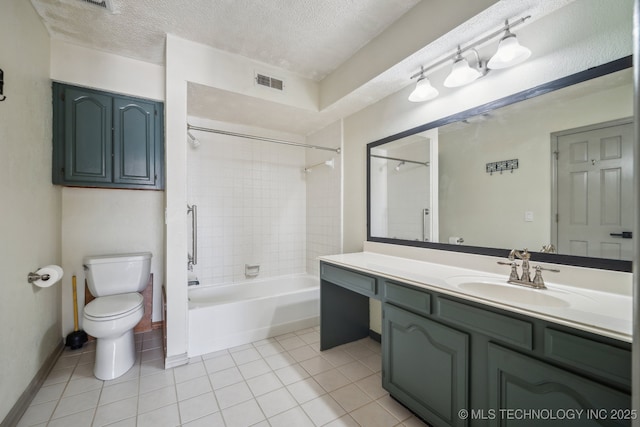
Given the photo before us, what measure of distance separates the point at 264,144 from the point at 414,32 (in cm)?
214

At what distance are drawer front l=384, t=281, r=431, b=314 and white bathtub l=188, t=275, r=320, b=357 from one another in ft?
4.27

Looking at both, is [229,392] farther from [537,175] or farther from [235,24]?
[235,24]

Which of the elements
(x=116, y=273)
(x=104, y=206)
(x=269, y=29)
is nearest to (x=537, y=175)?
(x=269, y=29)

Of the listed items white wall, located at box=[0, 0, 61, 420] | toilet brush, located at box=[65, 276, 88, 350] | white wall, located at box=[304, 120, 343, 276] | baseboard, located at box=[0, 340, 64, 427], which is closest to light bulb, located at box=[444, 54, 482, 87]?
white wall, located at box=[304, 120, 343, 276]

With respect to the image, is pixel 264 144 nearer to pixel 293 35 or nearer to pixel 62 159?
pixel 293 35

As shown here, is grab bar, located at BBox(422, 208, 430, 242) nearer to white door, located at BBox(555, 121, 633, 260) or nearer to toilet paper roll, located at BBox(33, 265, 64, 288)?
white door, located at BBox(555, 121, 633, 260)

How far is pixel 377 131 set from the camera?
2.48m

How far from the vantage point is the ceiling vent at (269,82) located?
2.43 m

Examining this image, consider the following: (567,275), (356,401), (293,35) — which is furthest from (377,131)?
(356,401)

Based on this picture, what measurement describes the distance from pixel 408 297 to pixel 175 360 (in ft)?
6.01

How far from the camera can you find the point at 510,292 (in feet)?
4.60

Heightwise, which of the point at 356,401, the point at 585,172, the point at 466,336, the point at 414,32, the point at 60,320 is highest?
the point at 414,32

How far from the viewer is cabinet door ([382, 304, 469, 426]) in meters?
1.24

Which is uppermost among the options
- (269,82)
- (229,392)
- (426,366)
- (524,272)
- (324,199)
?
(269,82)
